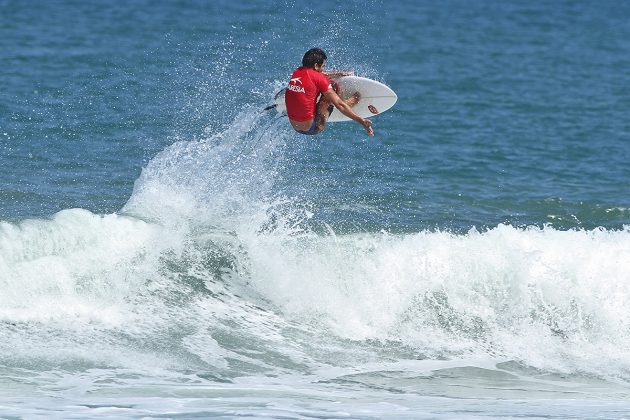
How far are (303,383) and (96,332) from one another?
8.01ft

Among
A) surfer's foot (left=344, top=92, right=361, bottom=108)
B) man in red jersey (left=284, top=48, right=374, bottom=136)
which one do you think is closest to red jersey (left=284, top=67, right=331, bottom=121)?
man in red jersey (left=284, top=48, right=374, bottom=136)

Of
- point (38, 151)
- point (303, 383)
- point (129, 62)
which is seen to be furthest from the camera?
point (129, 62)

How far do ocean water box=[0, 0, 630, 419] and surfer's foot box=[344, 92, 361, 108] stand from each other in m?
1.50

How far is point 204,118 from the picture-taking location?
68.8 ft

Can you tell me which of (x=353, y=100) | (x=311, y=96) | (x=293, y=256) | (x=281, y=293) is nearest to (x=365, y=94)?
(x=353, y=100)

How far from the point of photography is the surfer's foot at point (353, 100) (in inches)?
563

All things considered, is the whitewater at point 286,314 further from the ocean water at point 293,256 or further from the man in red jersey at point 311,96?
the man in red jersey at point 311,96

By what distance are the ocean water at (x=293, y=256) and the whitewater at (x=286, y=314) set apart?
0.03 meters

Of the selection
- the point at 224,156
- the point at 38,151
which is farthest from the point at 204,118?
the point at 224,156

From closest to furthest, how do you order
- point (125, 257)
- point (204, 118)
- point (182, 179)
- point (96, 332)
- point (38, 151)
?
point (96, 332)
point (125, 257)
point (182, 179)
point (38, 151)
point (204, 118)

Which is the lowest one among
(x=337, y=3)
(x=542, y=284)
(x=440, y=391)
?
(x=440, y=391)

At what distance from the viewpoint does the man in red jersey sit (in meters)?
13.0

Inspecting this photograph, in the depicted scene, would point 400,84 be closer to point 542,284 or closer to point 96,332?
point 542,284

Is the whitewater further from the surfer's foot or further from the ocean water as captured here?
the surfer's foot
